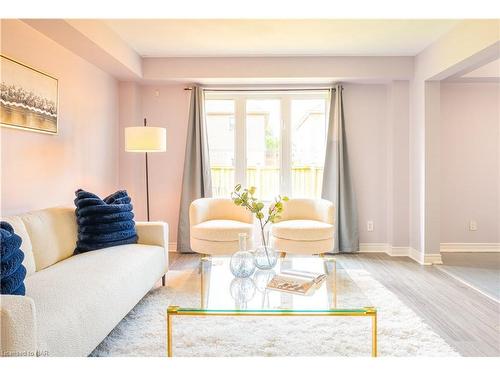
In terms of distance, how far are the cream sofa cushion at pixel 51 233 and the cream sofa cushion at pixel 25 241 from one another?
59 mm

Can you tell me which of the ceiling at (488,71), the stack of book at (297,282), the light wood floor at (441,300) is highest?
the ceiling at (488,71)

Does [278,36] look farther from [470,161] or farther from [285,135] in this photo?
[470,161]

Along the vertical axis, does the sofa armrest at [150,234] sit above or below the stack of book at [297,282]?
above

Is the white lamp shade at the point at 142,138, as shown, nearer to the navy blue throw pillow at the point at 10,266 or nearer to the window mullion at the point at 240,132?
the window mullion at the point at 240,132

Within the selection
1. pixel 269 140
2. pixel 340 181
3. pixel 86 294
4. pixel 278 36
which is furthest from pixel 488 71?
pixel 86 294

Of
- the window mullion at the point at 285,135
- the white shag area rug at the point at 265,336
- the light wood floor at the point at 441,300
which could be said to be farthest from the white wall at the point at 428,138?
the white shag area rug at the point at 265,336

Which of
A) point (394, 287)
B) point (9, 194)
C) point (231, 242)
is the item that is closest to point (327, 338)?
point (394, 287)

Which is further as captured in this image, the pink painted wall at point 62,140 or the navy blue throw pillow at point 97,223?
the navy blue throw pillow at point 97,223

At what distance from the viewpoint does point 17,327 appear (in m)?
1.23

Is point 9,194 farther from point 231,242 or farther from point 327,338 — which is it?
point 327,338

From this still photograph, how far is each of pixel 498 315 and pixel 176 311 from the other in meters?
2.38

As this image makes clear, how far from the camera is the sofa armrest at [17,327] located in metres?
1.20

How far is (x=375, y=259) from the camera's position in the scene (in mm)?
4500

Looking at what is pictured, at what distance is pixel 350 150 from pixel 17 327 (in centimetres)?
433
